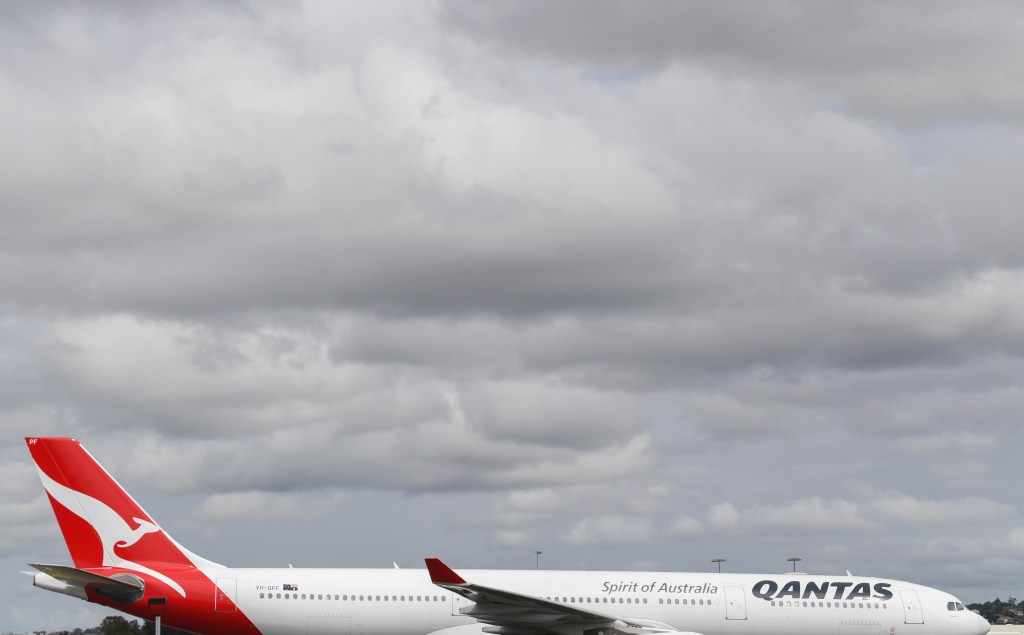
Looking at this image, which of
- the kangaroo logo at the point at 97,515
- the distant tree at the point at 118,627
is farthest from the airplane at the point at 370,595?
the distant tree at the point at 118,627

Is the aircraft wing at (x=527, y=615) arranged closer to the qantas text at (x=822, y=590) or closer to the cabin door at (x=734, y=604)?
the cabin door at (x=734, y=604)

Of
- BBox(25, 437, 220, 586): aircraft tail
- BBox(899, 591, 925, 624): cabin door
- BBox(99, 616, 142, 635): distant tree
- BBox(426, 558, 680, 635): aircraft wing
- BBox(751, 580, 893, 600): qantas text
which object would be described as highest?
BBox(99, 616, 142, 635): distant tree

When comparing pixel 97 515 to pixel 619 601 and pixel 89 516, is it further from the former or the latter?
pixel 619 601

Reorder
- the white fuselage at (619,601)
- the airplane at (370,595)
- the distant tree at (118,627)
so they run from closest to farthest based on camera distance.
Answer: the airplane at (370,595), the white fuselage at (619,601), the distant tree at (118,627)

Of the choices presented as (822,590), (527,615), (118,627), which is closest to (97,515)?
(527,615)

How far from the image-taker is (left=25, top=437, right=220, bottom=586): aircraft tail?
43781 mm

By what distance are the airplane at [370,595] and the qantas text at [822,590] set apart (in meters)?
0.04

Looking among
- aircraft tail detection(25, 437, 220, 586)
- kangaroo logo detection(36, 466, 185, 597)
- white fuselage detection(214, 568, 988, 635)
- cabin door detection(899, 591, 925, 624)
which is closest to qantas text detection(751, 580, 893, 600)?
white fuselage detection(214, 568, 988, 635)

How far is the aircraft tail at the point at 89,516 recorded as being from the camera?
4378cm

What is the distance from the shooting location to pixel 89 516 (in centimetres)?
4375

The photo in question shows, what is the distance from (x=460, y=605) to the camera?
44.0m

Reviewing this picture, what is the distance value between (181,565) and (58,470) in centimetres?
499

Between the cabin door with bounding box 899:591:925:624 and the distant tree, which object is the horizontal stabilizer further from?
the distant tree

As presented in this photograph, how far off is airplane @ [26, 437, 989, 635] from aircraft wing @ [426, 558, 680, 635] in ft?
0.20
